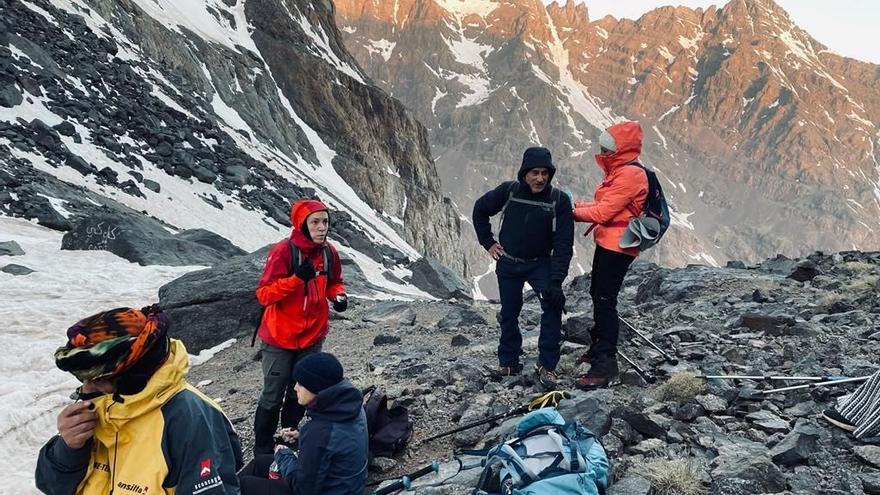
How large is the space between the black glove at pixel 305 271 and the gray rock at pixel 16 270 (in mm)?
9653

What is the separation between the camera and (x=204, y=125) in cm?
3341

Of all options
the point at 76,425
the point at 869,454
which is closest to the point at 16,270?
the point at 76,425

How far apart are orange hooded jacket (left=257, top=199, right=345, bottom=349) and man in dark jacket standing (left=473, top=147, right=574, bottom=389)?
1941 millimetres

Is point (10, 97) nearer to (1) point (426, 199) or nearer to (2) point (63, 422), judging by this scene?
(2) point (63, 422)

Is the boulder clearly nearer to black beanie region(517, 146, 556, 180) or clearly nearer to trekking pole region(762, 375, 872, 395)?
black beanie region(517, 146, 556, 180)

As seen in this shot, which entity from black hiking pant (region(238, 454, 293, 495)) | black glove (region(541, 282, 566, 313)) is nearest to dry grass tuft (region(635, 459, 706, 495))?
black glove (region(541, 282, 566, 313))

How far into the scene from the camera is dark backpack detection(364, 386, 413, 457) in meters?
5.04

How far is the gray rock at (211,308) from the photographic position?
1074 centimetres

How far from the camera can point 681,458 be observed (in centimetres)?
418

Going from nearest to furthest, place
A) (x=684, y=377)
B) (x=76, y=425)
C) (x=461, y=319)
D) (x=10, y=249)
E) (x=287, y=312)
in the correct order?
1. (x=76, y=425)
2. (x=287, y=312)
3. (x=684, y=377)
4. (x=461, y=319)
5. (x=10, y=249)

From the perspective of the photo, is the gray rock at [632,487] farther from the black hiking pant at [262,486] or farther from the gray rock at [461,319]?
the gray rock at [461,319]

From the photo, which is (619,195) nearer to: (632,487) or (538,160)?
(538,160)

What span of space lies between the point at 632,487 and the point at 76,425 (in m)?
3.34

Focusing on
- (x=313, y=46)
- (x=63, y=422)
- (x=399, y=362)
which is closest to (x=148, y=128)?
(x=399, y=362)
